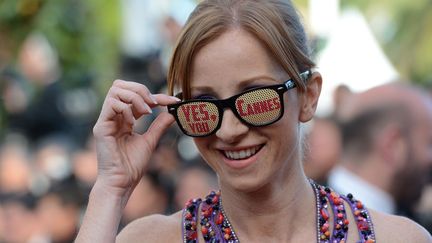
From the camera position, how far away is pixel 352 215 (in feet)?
12.2

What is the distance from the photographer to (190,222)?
146 inches

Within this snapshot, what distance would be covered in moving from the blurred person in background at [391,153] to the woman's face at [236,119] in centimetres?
227

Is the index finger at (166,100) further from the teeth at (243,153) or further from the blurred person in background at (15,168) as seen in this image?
the blurred person in background at (15,168)

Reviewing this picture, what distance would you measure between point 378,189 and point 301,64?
2.22 meters

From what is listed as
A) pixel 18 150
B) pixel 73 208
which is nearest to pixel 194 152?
pixel 73 208

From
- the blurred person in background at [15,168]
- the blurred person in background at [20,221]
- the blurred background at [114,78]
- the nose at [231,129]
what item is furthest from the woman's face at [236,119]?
the blurred person in background at [15,168]

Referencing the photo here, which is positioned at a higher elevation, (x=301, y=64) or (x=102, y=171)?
(x=301, y=64)

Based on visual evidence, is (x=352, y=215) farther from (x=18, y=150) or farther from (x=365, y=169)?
(x=18, y=150)

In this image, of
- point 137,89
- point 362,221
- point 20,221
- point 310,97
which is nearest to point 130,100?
point 137,89

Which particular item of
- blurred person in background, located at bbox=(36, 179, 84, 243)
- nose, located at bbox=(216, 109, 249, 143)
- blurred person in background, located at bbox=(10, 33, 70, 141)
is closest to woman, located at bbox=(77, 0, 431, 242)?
nose, located at bbox=(216, 109, 249, 143)

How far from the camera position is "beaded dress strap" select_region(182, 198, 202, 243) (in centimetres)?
366

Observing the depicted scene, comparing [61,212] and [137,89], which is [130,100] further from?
[61,212]

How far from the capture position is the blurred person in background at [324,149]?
6195 millimetres

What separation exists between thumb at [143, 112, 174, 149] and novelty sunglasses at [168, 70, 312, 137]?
193 millimetres
